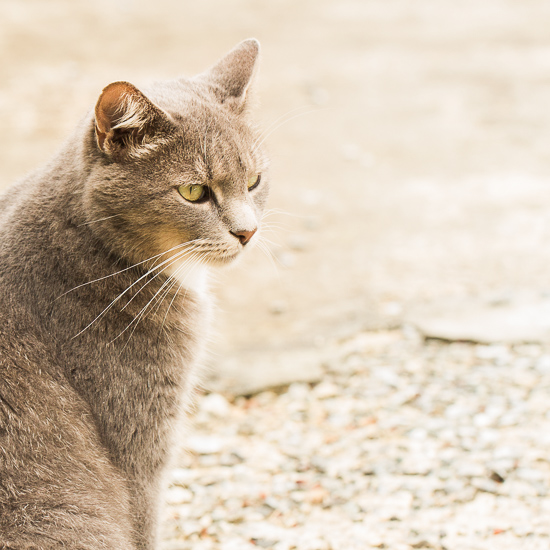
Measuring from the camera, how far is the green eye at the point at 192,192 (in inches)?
81.2

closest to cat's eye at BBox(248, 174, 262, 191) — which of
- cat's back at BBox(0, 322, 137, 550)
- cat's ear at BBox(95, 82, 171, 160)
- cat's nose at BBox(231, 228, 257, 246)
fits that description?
cat's nose at BBox(231, 228, 257, 246)

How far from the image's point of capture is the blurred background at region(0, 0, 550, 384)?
432 centimetres

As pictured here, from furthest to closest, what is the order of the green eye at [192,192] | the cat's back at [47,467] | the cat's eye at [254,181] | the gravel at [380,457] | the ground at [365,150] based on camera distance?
the ground at [365,150] < the gravel at [380,457] < the cat's eye at [254,181] < the green eye at [192,192] < the cat's back at [47,467]

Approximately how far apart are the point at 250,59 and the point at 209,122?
0.38 metres

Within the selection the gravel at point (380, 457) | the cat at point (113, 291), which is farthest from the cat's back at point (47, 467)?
the gravel at point (380, 457)

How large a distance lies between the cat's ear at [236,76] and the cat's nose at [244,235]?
1.47ft

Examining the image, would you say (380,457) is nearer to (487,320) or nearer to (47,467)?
(487,320)

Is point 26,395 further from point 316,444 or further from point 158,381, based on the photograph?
point 316,444

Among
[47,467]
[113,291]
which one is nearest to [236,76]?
[113,291]

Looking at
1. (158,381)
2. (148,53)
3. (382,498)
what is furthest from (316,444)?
(148,53)

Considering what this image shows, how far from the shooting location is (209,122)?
2.13m

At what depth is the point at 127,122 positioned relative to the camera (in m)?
1.90

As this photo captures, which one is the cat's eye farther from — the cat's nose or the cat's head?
the cat's nose

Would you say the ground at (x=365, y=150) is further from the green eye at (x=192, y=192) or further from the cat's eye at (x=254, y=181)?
the green eye at (x=192, y=192)
